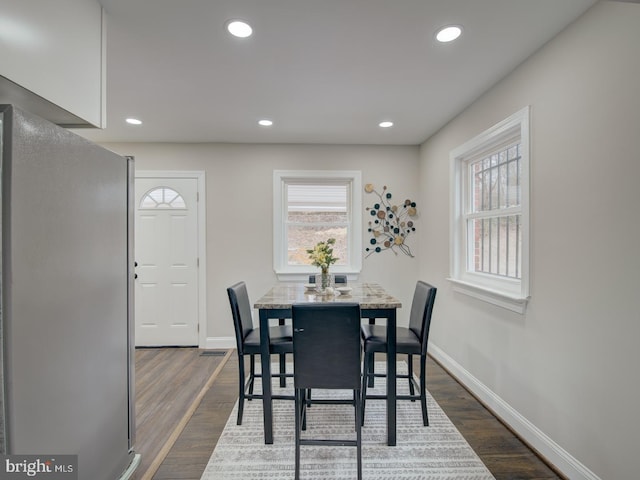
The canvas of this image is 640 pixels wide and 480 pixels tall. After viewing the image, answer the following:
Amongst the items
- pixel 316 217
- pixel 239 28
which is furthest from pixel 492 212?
pixel 239 28

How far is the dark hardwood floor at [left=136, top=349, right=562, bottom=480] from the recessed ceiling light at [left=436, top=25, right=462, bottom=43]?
2.51 meters

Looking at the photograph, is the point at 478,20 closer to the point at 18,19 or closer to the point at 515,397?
the point at 18,19

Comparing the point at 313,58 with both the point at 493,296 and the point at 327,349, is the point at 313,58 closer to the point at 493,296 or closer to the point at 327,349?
the point at 327,349

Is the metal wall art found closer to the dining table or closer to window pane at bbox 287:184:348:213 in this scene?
window pane at bbox 287:184:348:213

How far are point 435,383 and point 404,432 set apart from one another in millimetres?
910

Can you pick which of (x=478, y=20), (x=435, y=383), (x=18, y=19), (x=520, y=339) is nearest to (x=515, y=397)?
(x=520, y=339)

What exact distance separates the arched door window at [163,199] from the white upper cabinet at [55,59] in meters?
2.28

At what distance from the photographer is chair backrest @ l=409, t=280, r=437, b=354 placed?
2.19 metres

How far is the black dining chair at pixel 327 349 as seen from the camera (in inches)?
67.7

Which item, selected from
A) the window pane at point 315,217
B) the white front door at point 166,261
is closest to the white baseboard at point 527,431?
the window pane at point 315,217

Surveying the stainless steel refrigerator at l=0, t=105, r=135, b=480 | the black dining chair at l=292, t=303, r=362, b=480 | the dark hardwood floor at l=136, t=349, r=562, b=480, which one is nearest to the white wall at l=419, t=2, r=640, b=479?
the dark hardwood floor at l=136, t=349, r=562, b=480

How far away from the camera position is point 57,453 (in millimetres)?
1155

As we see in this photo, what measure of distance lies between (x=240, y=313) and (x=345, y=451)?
1.12 meters

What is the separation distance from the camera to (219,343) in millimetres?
3871
